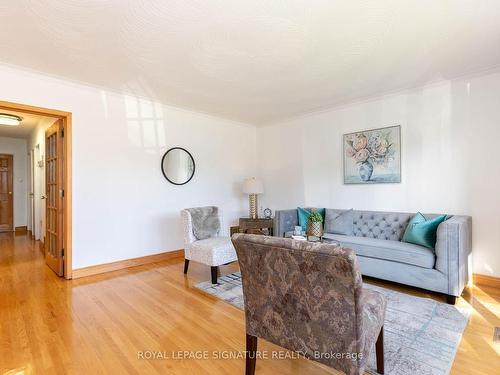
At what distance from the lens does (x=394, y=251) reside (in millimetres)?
2930

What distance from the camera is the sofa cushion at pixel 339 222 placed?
12.5 feet

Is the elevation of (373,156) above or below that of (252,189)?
above

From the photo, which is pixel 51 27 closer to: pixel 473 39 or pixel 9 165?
pixel 473 39

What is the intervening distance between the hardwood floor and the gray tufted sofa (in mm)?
227

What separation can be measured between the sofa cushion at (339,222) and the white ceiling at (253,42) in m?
1.68

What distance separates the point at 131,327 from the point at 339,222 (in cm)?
282

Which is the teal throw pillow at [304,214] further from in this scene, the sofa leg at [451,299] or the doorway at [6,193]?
the doorway at [6,193]

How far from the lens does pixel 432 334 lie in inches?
81.1

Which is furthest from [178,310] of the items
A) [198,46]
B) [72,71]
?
[72,71]

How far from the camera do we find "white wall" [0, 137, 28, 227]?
6.84m

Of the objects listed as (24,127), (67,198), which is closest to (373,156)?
(67,198)

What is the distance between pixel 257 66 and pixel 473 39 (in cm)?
193

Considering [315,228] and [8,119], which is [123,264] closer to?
[315,228]

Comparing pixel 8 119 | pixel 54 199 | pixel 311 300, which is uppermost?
pixel 8 119
